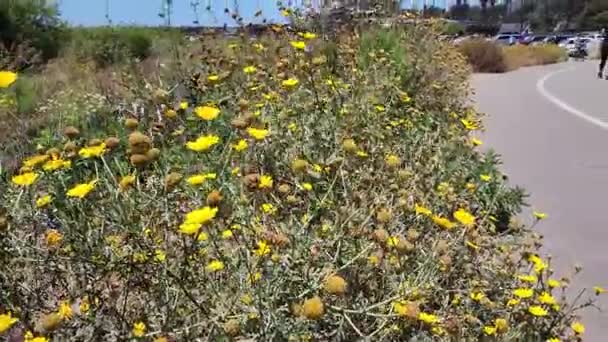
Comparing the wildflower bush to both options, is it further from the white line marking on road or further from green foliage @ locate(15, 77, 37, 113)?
the white line marking on road

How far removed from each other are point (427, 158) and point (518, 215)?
144cm

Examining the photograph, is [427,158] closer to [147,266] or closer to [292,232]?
[292,232]

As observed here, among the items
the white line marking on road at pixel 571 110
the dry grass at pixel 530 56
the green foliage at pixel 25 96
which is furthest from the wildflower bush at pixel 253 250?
the dry grass at pixel 530 56

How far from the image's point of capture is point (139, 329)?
159 cm

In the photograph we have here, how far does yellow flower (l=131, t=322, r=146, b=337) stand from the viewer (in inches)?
61.3

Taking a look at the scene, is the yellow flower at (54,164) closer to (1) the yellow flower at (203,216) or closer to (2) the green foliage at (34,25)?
(1) the yellow flower at (203,216)

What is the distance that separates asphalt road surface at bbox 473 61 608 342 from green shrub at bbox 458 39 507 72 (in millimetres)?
11996

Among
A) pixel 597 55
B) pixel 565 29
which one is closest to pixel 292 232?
pixel 597 55

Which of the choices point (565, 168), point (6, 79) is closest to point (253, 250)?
point (6, 79)

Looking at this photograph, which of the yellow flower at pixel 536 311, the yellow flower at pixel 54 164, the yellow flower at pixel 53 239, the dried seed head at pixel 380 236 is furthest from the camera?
the yellow flower at pixel 536 311

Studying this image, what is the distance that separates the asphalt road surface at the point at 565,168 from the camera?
4.00m

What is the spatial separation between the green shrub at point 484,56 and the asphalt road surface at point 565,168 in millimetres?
11996

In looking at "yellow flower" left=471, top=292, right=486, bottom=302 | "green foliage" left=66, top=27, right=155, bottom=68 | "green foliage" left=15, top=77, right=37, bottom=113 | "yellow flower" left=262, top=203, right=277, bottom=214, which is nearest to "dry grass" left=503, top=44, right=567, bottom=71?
"green foliage" left=66, top=27, right=155, bottom=68

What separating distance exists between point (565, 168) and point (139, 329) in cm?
560
